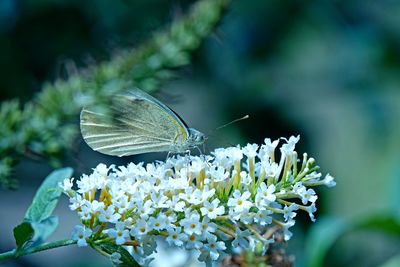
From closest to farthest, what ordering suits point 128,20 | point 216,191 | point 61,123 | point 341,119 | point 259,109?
point 216,191 → point 61,123 → point 128,20 → point 259,109 → point 341,119

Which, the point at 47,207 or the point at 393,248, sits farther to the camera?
the point at 393,248

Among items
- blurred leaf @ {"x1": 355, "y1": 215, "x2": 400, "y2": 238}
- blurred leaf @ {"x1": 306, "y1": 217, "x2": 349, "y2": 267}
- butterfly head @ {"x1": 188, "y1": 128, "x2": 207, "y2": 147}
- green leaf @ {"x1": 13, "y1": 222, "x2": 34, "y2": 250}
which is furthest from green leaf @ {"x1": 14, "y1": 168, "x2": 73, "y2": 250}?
blurred leaf @ {"x1": 355, "y1": 215, "x2": 400, "y2": 238}

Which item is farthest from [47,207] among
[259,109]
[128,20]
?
[259,109]

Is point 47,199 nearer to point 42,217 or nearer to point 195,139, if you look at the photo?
point 42,217

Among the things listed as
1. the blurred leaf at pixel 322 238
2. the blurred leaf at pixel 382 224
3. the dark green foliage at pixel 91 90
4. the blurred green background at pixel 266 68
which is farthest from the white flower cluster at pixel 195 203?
the blurred green background at pixel 266 68

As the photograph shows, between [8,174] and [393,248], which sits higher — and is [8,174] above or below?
below

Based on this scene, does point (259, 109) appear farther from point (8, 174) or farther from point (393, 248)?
point (8, 174)

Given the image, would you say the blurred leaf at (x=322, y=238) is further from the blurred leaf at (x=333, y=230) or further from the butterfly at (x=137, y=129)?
the butterfly at (x=137, y=129)

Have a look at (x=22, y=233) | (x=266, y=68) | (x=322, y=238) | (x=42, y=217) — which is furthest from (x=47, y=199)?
(x=266, y=68)

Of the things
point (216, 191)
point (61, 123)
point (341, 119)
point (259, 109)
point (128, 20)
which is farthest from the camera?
point (341, 119)
